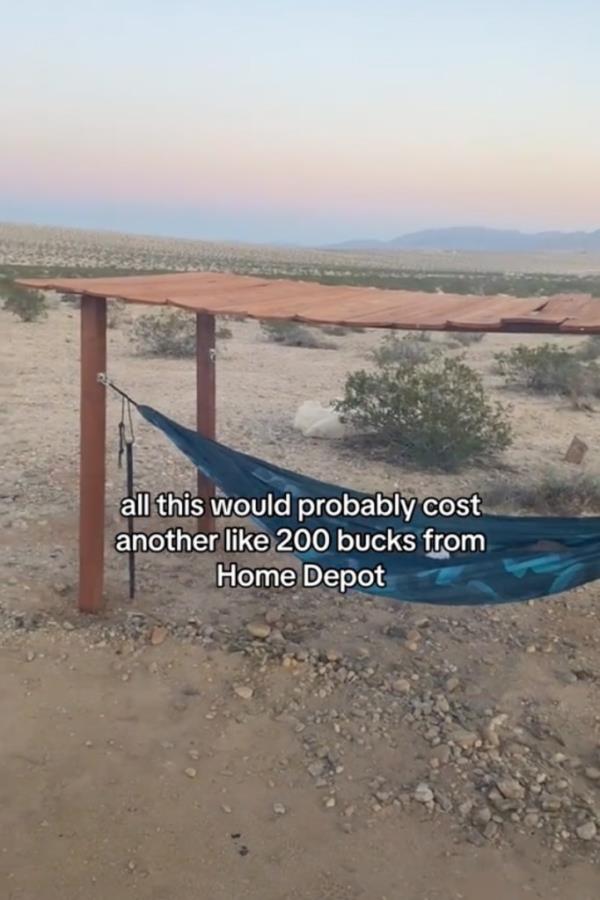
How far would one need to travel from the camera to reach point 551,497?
6.24 m

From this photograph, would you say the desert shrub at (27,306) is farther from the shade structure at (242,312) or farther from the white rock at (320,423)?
the shade structure at (242,312)

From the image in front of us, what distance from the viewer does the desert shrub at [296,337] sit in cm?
1559

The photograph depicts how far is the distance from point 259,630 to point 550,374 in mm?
7913

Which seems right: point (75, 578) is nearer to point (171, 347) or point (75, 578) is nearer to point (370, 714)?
point (370, 714)

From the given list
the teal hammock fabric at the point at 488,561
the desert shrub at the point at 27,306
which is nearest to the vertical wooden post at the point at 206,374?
the teal hammock fabric at the point at 488,561

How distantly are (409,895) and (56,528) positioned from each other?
10.9 feet

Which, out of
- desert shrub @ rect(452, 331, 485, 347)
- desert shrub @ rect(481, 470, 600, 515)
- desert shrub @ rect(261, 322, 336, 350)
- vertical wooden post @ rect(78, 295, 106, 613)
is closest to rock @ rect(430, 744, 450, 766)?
vertical wooden post @ rect(78, 295, 106, 613)

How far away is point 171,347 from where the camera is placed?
13000mm

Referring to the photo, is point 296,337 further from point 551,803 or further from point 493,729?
point 551,803

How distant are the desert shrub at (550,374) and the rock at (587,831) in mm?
7881

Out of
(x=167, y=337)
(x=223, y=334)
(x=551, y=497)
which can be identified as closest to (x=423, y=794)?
(x=551, y=497)

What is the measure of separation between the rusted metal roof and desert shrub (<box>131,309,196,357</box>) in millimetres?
8156

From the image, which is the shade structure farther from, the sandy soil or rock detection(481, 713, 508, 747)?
rock detection(481, 713, 508, 747)

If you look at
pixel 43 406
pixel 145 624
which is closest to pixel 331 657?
pixel 145 624
